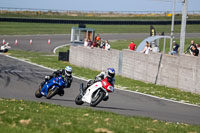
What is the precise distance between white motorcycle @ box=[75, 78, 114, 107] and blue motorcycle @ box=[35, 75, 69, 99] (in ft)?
3.11

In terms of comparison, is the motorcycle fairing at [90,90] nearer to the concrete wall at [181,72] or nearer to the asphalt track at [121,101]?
the asphalt track at [121,101]

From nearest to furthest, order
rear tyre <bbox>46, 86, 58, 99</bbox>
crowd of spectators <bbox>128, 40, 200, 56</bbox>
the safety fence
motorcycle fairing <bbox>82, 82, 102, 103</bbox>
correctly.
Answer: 1. motorcycle fairing <bbox>82, 82, 102, 103</bbox>
2. rear tyre <bbox>46, 86, 58, 99</bbox>
3. crowd of spectators <bbox>128, 40, 200, 56</bbox>
4. the safety fence

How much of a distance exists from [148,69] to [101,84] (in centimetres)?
1054

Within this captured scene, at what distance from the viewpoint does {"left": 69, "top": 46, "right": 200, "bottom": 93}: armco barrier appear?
2084 centimetres

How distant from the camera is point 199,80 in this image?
20.1m

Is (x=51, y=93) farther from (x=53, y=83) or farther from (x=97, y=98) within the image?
(x=97, y=98)

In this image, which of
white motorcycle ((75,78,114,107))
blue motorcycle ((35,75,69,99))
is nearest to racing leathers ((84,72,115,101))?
white motorcycle ((75,78,114,107))

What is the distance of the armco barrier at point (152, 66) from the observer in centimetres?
2084

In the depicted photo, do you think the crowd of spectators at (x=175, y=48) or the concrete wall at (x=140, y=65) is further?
the concrete wall at (x=140, y=65)

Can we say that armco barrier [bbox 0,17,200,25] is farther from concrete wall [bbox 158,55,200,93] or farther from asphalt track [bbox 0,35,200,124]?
concrete wall [bbox 158,55,200,93]

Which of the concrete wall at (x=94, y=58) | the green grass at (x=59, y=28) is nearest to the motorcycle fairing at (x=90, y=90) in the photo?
the concrete wall at (x=94, y=58)

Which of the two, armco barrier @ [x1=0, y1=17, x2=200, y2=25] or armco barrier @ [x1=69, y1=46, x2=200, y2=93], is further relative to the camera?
armco barrier @ [x1=0, y1=17, x2=200, y2=25]

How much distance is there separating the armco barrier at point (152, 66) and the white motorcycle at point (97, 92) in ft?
24.9

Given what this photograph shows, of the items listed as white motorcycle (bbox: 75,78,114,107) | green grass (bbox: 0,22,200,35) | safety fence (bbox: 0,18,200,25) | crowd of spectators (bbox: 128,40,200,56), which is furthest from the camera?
safety fence (bbox: 0,18,200,25)
